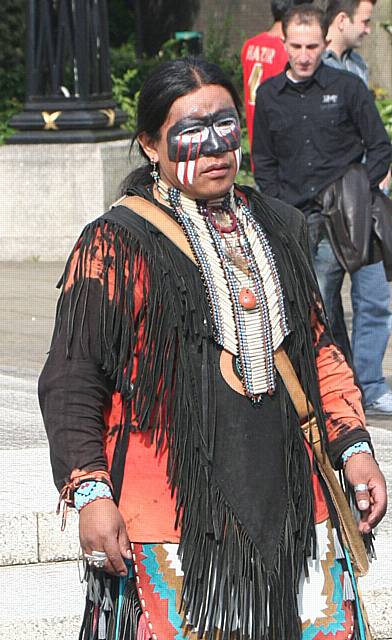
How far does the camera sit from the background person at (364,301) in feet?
23.5

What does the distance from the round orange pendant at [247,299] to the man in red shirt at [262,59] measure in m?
5.33

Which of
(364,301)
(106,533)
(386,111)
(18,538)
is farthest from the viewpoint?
(386,111)

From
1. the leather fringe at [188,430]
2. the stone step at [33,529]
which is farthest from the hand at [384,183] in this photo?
the leather fringe at [188,430]

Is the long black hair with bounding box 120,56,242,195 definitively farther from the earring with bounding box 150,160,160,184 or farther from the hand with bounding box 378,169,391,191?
the hand with bounding box 378,169,391,191

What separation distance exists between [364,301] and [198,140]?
4.14 metres

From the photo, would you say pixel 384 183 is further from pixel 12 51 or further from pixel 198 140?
pixel 12 51

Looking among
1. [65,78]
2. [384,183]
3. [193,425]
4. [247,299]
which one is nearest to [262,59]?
[384,183]

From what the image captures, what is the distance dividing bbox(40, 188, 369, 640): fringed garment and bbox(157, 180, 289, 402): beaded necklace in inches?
1.2

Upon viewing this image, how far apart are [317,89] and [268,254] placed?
375 centimetres

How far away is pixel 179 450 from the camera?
9.84 feet

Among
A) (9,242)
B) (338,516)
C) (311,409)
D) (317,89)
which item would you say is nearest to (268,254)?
(311,409)

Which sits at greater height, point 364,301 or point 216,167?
point 216,167

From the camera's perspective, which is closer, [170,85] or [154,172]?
[170,85]

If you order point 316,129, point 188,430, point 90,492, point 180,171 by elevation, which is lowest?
point 90,492
